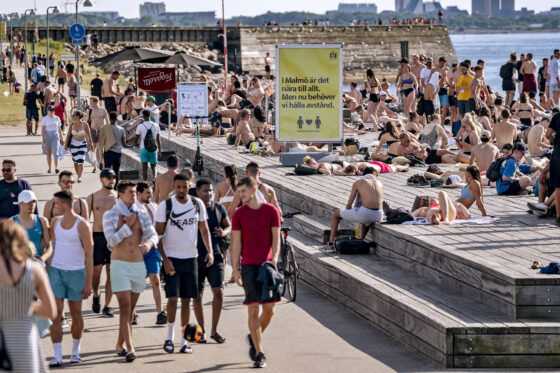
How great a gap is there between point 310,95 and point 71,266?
11805 millimetres

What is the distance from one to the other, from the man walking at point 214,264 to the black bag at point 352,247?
9.36ft

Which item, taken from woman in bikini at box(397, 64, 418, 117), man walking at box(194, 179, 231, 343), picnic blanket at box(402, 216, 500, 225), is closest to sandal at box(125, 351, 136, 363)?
man walking at box(194, 179, 231, 343)

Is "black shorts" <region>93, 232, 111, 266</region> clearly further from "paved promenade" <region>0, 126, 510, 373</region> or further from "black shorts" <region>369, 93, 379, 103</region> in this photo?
"black shorts" <region>369, 93, 379, 103</region>

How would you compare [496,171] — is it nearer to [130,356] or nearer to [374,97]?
[130,356]

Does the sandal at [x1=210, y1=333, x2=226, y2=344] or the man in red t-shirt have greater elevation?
the man in red t-shirt

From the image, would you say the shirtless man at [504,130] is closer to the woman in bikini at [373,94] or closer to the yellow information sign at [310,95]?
the yellow information sign at [310,95]

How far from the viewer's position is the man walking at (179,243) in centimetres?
942

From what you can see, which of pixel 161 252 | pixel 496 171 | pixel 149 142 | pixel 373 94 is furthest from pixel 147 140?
pixel 161 252

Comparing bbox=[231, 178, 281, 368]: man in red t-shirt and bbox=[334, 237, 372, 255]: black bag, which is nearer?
bbox=[231, 178, 281, 368]: man in red t-shirt

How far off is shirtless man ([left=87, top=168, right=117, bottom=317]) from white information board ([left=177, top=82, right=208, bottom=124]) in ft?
39.9

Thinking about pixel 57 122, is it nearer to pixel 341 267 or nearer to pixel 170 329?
pixel 341 267

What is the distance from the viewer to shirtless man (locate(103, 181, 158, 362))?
9.20 meters

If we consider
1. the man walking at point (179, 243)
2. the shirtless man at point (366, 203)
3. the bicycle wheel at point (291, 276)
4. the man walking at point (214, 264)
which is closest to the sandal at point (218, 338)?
the man walking at point (214, 264)

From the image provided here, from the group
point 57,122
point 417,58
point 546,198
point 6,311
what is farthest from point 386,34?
point 6,311
